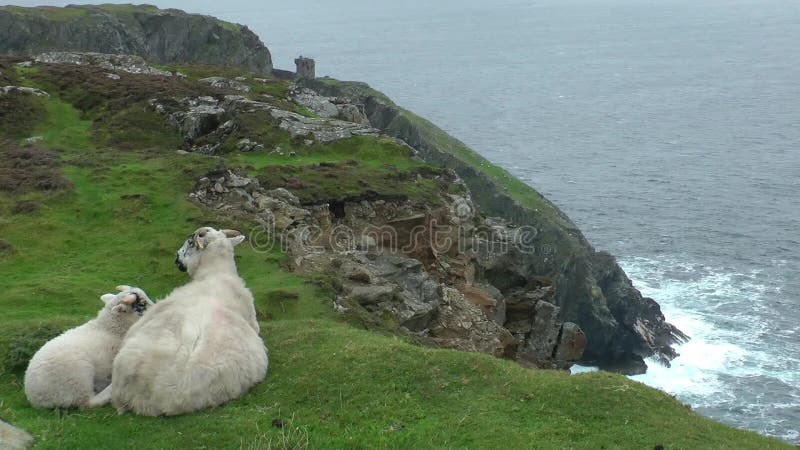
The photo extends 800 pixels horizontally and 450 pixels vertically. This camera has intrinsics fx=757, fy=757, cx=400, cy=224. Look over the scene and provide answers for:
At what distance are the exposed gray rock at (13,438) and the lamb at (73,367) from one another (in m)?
1.21

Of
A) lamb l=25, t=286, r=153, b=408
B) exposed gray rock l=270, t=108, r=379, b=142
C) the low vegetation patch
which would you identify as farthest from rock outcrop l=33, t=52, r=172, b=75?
lamb l=25, t=286, r=153, b=408

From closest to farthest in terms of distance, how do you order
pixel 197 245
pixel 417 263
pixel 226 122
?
pixel 197 245, pixel 417 263, pixel 226 122

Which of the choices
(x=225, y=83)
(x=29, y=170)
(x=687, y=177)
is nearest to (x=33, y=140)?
(x=29, y=170)

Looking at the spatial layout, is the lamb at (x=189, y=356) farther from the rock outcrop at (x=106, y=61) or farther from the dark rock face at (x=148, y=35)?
the dark rock face at (x=148, y=35)

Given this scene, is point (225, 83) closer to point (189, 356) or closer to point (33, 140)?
point (33, 140)

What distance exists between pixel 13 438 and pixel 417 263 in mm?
22585

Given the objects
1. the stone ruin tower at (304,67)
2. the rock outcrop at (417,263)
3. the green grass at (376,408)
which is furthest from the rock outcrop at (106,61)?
the green grass at (376,408)

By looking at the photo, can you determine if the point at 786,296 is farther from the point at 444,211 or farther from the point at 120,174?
the point at 120,174

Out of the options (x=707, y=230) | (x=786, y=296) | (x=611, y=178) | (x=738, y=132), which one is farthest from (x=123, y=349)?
(x=738, y=132)

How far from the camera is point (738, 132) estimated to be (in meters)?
121

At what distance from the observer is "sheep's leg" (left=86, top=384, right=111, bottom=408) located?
13.9 m

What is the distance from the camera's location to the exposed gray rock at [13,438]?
12.3 meters

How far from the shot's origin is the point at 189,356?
13.4 meters

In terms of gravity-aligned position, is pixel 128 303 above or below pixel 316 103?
below
